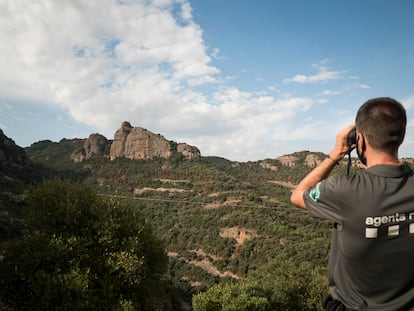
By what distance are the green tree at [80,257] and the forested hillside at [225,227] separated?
181 cm

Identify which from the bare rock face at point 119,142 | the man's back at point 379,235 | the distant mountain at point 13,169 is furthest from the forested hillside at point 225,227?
the distant mountain at point 13,169

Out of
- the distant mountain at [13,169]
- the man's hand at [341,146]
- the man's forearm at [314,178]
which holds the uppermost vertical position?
the distant mountain at [13,169]

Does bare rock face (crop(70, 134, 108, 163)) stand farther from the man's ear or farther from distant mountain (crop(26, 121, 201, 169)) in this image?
the man's ear

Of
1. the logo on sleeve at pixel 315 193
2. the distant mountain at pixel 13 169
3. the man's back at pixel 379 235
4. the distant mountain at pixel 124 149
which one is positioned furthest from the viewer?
the distant mountain at pixel 124 149

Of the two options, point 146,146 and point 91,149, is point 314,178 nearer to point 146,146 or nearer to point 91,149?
point 146,146

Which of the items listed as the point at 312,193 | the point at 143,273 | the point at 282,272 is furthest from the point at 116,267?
the point at 282,272

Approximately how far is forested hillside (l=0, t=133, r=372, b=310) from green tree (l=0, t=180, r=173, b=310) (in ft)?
5.94

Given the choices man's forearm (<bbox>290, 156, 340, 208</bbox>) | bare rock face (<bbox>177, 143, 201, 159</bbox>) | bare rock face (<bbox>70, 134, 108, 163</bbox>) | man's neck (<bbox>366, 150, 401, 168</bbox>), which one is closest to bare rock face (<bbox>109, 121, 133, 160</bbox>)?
bare rock face (<bbox>70, 134, 108, 163</bbox>)

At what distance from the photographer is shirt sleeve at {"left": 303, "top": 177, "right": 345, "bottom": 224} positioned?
2.09m

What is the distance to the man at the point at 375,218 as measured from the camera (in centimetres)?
196

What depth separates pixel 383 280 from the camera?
198cm

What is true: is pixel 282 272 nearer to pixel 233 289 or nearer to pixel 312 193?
pixel 233 289

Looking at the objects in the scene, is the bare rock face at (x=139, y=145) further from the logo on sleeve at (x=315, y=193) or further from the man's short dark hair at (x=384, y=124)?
the man's short dark hair at (x=384, y=124)

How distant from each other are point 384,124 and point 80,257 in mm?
16381
